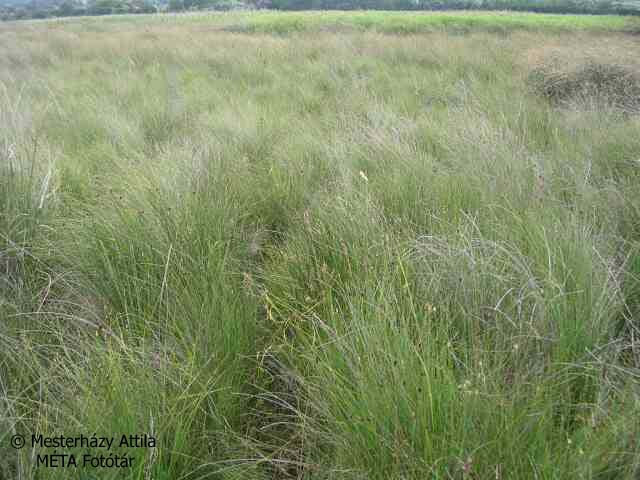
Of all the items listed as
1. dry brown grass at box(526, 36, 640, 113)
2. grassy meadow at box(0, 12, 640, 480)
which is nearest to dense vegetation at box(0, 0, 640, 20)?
dry brown grass at box(526, 36, 640, 113)

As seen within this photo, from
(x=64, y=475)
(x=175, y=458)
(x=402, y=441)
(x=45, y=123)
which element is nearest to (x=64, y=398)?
(x=64, y=475)

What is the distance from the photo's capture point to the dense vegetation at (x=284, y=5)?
26125mm

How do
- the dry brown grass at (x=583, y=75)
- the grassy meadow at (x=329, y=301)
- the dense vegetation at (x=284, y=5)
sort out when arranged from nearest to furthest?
1. the grassy meadow at (x=329, y=301)
2. the dry brown grass at (x=583, y=75)
3. the dense vegetation at (x=284, y=5)

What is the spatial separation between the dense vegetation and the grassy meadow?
2668 cm

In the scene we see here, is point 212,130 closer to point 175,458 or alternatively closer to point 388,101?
point 388,101

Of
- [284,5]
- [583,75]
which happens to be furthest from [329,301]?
[284,5]

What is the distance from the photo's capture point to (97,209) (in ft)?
6.72

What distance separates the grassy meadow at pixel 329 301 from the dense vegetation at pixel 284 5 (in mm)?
26682

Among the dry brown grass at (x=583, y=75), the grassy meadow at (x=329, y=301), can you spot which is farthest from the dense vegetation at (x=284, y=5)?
the grassy meadow at (x=329, y=301)

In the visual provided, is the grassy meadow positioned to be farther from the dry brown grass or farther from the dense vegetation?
the dense vegetation

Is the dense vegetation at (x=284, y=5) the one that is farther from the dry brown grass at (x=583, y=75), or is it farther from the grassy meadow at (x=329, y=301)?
the grassy meadow at (x=329, y=301)

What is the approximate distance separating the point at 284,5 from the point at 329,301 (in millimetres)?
40948

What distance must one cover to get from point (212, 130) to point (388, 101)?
2.13 meters

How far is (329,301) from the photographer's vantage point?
1360 millimetres
